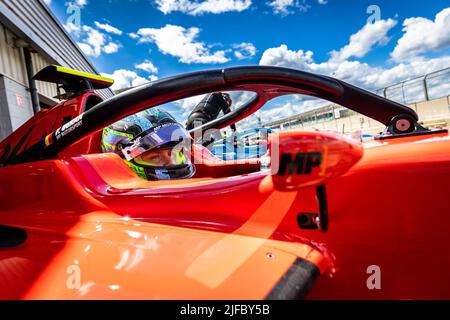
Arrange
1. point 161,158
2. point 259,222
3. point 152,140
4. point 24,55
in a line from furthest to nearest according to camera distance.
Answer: point 24,55, point 161,158, point 152,140, point 259,222

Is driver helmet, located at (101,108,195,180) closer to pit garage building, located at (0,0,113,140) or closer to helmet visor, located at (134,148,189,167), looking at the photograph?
helmet visor, located at (134,148,189,167)

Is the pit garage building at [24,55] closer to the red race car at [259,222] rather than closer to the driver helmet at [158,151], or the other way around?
the driver helmet at [158,151]

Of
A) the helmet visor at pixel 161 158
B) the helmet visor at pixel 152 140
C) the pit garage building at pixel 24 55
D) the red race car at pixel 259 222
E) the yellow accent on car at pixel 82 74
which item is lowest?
the red race car at pixel 259 222

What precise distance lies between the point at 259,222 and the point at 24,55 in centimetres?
824

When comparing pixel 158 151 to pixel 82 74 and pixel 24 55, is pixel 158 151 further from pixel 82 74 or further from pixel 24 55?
pixel 24 55

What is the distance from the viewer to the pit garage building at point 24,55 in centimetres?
610

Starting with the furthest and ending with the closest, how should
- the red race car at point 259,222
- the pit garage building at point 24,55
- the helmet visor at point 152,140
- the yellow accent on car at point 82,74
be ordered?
the pit garage building at point 24,55
the yellow accent on car at point 82,74
the helmet visor at point 152,140
the red race car at point 259,222

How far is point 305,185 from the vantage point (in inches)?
25.1

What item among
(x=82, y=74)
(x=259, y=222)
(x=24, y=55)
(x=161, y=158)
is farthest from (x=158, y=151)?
(x=24, y=55)

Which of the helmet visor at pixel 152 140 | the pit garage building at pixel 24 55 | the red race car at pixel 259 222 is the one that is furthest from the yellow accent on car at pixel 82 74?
the pit garage building at pixel 24 55

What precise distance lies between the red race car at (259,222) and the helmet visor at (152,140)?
0.63m

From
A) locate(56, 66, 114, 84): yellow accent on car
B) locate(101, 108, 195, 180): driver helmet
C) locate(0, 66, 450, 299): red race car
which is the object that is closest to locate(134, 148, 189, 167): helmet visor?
locate(101, 108, 195, 180): driver helmet

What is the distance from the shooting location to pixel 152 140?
6.57ft
